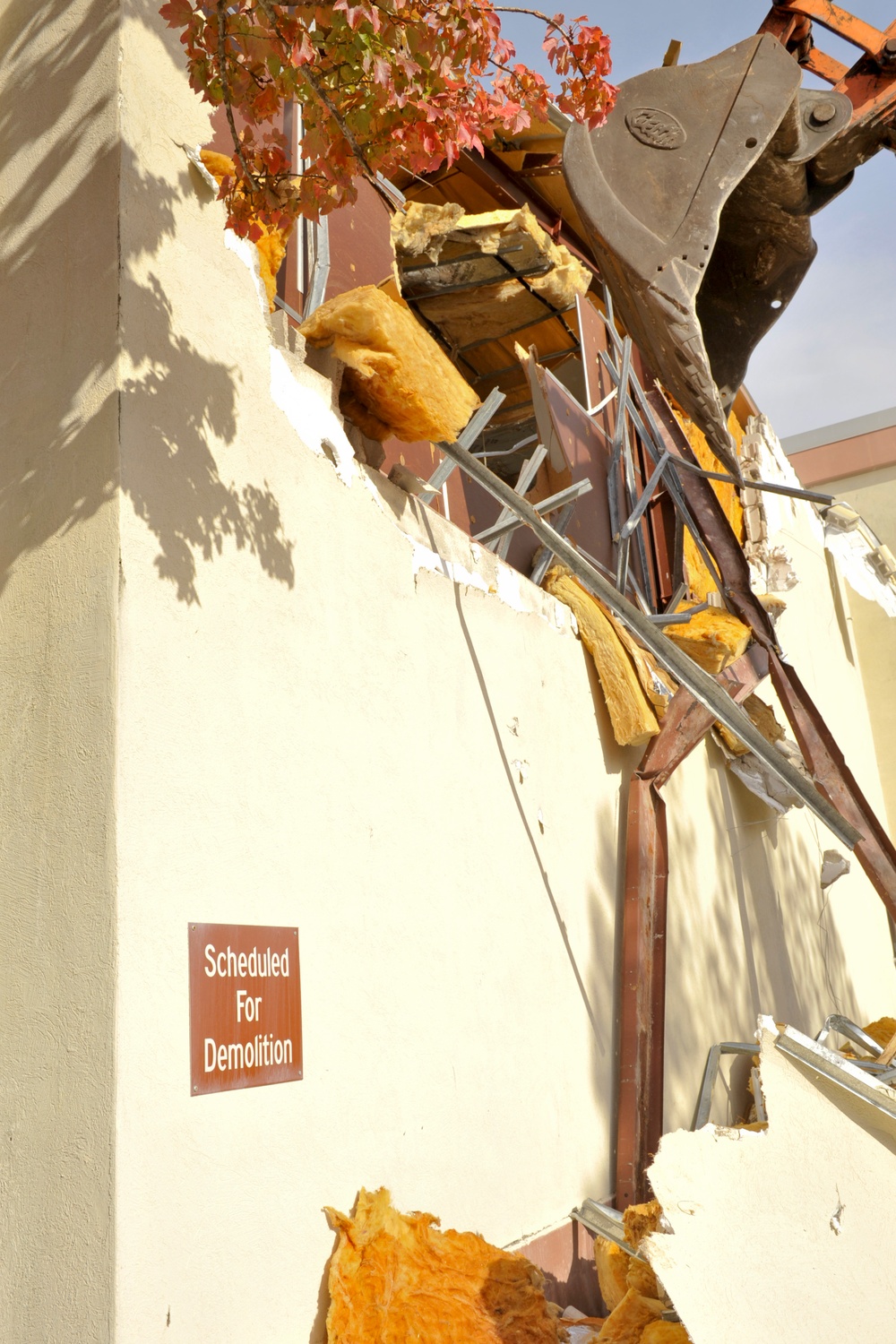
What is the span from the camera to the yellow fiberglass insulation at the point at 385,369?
446 centimetres

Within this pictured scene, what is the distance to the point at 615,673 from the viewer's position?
6.36 metres

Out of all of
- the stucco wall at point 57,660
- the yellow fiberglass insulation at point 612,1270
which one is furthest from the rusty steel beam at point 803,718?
the stucco wall at point 57,660

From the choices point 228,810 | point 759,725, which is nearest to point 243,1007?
point 228,810

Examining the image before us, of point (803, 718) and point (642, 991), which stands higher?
point (803, 718)

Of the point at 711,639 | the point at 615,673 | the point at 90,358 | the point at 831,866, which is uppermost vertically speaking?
the point at 90,358

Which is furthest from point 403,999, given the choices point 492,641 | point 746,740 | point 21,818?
point 746,740

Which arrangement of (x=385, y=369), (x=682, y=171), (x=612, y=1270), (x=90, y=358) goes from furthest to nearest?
(x=385, y=369), (x=612, y=1270), (x=90, y=358), (x=682, y=171)

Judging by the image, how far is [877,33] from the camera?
429cm

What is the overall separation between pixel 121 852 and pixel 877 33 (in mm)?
4096

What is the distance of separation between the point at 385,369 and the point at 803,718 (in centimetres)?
397

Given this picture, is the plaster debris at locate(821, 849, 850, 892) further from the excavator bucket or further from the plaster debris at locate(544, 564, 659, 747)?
the excavator bucket

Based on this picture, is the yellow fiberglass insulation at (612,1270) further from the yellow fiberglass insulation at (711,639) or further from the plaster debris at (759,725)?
the plaster debris at (759,725)

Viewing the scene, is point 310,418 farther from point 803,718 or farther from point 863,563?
point 863,563

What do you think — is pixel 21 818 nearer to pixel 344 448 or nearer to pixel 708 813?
pixel 344 448
